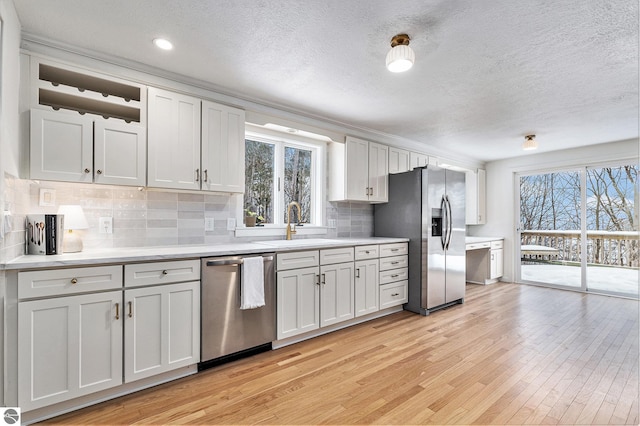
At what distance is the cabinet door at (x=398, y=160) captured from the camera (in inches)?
174

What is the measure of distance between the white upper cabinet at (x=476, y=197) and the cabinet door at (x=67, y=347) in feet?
18.7

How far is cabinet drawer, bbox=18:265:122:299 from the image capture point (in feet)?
5.67

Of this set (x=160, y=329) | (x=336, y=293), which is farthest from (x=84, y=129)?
(x=336, y=293)

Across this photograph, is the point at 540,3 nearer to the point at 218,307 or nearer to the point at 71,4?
the point at 71,4

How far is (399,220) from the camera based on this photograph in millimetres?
4141

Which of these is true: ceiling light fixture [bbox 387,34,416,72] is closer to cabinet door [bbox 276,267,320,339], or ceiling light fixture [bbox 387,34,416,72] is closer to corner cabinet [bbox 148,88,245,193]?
corner cabinet [bbox 148,88,245,193]

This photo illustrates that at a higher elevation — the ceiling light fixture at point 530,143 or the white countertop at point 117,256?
the ceiling light fixture at point 530,143

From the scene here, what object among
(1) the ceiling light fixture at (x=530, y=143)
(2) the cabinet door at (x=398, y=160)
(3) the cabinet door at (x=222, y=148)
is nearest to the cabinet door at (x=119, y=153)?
(3) the cabinet door at (x=222, y=148)

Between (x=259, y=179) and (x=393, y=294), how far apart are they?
7.07 feet

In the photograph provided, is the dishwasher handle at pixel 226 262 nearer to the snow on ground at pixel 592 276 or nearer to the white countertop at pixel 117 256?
the white countertop at pixel 117 256

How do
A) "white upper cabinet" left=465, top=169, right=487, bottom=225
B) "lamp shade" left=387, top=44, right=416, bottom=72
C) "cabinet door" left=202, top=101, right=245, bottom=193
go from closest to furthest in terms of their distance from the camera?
"lamp shade" left=387, top=44, right=416, bottom=72 → "cabinet door" left=202, top=101, right=245, bottom=193 → "white upper cabinet" left=465, top=169, right=487, bottom=225

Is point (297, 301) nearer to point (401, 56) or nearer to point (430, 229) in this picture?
point (430, 229)

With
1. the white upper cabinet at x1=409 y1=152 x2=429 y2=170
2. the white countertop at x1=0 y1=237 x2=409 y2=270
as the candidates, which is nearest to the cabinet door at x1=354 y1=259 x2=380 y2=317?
the white countertop at x1=0 y1=237 x2=409 y2=270

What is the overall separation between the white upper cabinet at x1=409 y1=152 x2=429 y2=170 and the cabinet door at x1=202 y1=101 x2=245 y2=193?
2807 millimetres
